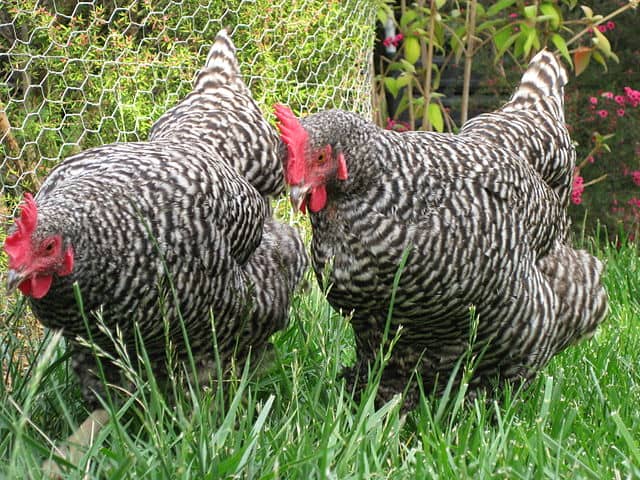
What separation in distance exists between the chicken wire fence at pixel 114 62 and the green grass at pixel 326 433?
37.4 inches

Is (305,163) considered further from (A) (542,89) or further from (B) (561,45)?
(B) (561,45)

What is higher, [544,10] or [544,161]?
[544,10]

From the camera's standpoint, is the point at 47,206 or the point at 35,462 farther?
the point at 47,206

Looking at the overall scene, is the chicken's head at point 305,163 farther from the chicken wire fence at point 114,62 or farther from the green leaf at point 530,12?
the green leaf at point 530,12

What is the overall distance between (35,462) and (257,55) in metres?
2.76

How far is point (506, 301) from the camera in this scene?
2666 millimetres

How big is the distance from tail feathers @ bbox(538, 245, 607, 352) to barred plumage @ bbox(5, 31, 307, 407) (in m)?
0.87

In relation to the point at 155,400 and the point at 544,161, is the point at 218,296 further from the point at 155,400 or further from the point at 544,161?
the point at 544,161

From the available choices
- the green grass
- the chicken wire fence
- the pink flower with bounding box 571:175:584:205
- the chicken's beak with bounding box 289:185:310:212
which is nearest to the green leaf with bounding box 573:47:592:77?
the pink flower with bounding box 571:175:584:205

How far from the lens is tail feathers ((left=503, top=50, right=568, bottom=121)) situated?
138 inches

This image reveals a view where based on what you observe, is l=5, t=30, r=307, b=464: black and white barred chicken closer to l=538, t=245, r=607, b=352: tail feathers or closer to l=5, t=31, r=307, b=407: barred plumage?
l=5, t=31, r=307, b=407: barred plumage

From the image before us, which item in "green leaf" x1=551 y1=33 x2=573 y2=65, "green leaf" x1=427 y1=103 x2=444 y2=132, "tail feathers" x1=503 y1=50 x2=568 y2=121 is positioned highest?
"green leaf" x1=551 y1=33 x2=573 y2=65

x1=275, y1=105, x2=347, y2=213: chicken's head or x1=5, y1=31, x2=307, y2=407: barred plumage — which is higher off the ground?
x1=275, y1=105, x2=347, y2=213: chicken's head

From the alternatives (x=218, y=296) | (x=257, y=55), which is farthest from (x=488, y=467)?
(x=257, y=55)
